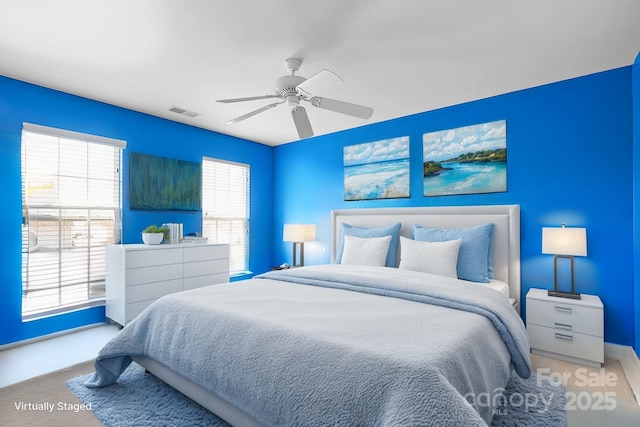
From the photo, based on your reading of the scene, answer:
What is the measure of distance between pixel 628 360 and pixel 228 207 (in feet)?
14.9

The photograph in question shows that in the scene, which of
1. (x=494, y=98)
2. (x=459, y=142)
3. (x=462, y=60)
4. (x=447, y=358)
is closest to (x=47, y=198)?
(x=447, y=358)

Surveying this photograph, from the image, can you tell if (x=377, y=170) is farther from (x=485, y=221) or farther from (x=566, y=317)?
(x=566, y=317)

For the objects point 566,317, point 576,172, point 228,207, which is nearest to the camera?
point 566,317

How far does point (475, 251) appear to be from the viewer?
2980 mm

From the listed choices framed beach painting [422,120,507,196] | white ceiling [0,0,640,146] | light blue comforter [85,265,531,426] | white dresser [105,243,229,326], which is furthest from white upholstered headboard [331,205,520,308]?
white dresser [105,243,229,326]

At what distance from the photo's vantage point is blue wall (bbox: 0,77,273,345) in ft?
9.21

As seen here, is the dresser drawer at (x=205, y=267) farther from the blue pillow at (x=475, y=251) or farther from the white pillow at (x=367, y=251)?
the blue pillow at (x=475, y=251)

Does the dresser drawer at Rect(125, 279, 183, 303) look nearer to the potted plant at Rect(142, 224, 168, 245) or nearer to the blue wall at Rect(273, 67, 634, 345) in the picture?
the potted plant at Rect(142, 224, 168, 245)

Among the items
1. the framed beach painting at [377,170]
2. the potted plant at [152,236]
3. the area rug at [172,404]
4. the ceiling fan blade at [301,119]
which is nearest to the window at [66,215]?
the potted plant at [152,236]

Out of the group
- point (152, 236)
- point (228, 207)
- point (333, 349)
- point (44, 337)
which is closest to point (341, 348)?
point (333, 349)

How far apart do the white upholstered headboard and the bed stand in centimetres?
109

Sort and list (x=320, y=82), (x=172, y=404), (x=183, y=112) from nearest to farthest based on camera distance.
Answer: (x=172, y=404)
(x=320, y=82)
(x=183, y=112)

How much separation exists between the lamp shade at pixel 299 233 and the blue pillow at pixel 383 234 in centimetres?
57

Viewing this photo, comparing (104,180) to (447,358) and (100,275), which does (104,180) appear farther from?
(447,358)
